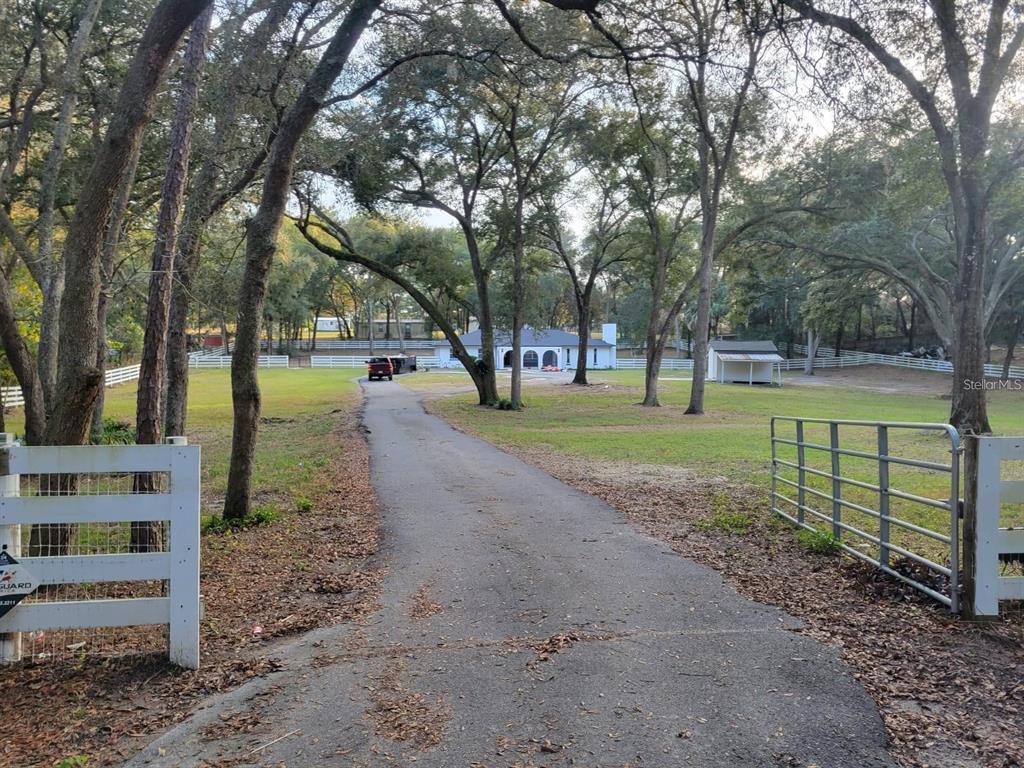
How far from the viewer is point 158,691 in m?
3.65

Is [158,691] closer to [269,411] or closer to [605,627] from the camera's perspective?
[605,627]

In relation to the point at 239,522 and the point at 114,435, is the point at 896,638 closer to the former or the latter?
the point at 239,522

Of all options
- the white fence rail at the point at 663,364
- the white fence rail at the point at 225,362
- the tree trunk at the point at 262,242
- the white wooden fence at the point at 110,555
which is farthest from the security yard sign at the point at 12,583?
the white fence rail at the point at 225,362

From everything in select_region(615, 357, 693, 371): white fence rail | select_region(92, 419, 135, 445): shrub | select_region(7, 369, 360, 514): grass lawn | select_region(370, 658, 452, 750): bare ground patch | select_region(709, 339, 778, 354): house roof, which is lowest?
select_region(7, 369, 360, 514): grass lawn

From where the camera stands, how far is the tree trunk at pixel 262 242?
7.39 meters

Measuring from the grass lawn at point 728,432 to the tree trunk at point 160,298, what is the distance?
7.03 m

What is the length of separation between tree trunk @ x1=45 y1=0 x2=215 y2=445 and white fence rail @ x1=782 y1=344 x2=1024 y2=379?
214 ft

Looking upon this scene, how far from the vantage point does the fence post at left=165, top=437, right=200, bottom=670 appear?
3865 millimetres

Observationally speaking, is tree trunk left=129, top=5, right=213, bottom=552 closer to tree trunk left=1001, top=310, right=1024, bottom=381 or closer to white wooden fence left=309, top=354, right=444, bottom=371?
tree trunk left=1001, top=310, right=1024, bottom=381

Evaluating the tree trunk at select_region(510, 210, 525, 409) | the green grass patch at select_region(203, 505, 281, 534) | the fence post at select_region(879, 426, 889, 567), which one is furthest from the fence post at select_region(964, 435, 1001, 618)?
the tree trunk at select_region(510, 210, 525, 409)

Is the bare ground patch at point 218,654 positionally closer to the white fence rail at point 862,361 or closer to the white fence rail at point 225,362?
the white fence rail at point 862,361

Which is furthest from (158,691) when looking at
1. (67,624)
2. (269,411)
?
(269,411)

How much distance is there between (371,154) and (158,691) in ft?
50.4

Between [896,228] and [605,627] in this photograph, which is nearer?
[605,627]
